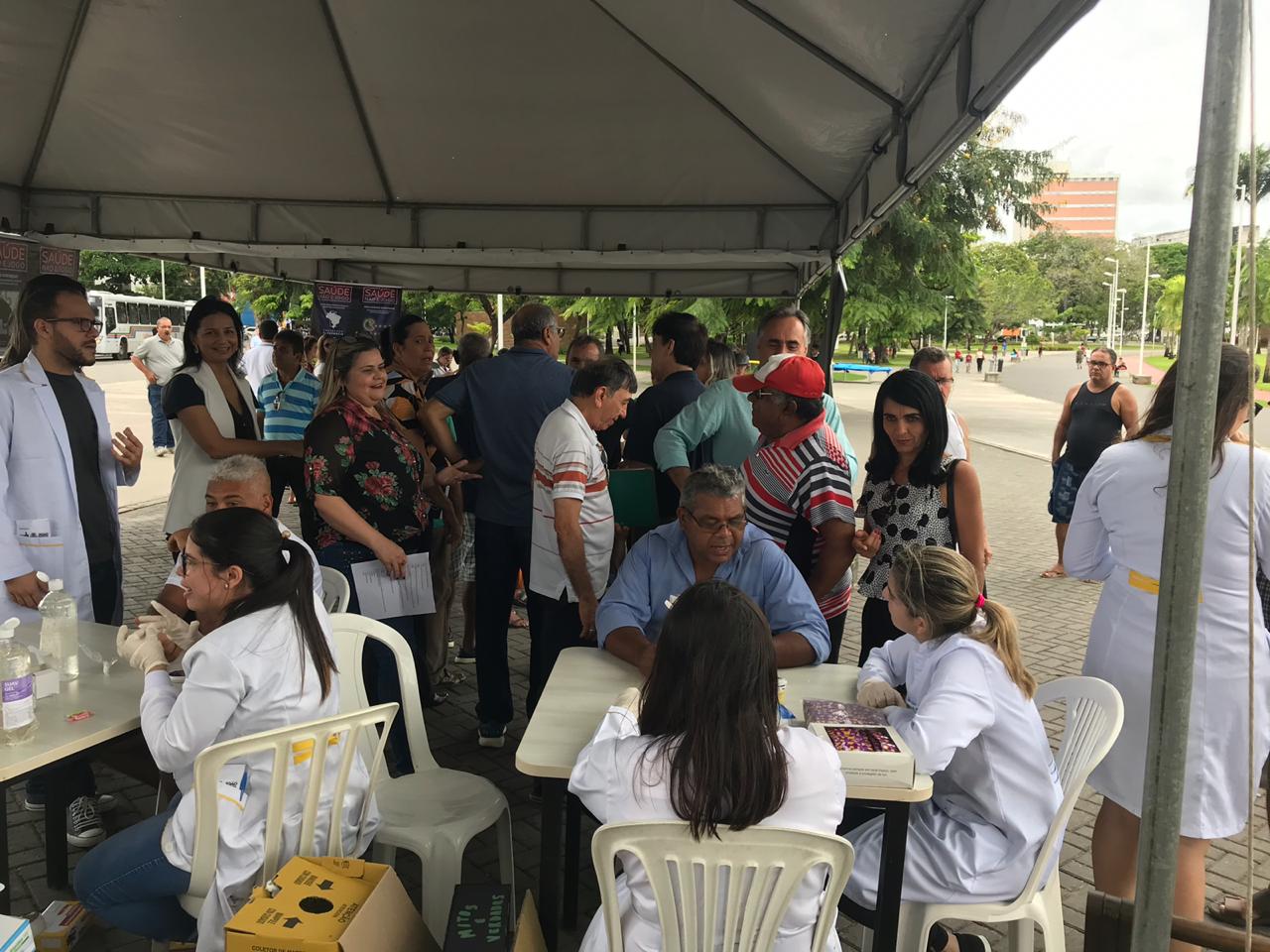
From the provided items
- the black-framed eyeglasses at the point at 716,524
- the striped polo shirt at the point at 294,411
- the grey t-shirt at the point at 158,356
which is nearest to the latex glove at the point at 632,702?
the black-framed eyeglasses at the point at 716,524

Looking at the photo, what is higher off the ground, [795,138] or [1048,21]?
[795,138]

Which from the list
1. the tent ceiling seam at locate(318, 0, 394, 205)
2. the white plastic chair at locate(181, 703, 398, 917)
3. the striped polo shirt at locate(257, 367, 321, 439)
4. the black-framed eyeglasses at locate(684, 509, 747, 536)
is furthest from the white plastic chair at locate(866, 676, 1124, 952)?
the tent ceiling seam at locate(318, 0, 394, 205)

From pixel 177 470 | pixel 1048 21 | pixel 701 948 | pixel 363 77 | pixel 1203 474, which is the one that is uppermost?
pixel 363 77

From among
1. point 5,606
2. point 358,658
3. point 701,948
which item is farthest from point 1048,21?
point 5,606

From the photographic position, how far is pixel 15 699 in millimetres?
2178

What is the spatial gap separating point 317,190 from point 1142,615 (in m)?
5.24

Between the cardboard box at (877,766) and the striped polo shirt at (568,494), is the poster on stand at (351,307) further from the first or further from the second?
the cardboard box at (877,766)

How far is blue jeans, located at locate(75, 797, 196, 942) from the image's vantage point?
84.0 inches

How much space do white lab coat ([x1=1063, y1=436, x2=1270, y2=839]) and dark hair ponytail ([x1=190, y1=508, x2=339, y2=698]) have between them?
2.11 metres

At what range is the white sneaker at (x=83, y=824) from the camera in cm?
318

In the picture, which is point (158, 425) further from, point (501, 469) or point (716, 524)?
point (716, 524)

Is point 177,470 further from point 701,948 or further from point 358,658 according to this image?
point 701,948

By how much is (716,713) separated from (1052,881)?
1264 millimetres

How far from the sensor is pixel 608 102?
15.8ft
